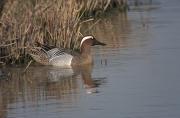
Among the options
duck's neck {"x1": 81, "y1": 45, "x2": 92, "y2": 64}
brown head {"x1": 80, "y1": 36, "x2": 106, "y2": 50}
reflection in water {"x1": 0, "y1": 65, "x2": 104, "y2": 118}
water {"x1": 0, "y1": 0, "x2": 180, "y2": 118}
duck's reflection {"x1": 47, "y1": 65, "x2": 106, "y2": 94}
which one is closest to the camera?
water {"x1": 0, "y1": 0, "x2": 180, "y2": 118}

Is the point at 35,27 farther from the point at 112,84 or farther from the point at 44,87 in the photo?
the point at 112,84

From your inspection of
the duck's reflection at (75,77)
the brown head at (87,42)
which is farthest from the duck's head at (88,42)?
the duck's reflection at (75,77)

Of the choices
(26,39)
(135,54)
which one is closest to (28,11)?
(26,39)

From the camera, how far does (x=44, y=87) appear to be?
13461mm

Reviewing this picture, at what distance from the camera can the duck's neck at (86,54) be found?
16.0m

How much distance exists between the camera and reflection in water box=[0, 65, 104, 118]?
39.6 feet

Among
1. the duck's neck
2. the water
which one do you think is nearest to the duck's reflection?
the water

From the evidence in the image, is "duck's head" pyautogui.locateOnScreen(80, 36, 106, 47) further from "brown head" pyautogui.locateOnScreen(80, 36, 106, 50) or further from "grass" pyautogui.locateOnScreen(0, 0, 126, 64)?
"grass" pyautogui.locateOnScreen(0, 0, 126, 64)

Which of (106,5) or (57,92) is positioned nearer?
(57,92)

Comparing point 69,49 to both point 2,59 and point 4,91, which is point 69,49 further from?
point 4,91

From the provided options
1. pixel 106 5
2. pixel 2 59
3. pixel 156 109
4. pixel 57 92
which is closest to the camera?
pixel 156 109

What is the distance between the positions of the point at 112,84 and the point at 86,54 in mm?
3091

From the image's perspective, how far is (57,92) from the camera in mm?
12883

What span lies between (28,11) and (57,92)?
3538mm
